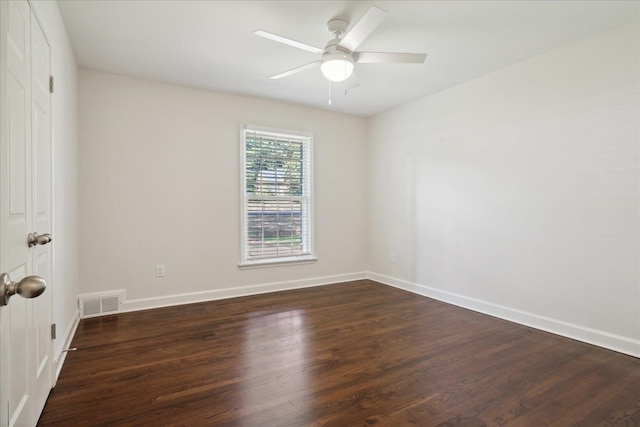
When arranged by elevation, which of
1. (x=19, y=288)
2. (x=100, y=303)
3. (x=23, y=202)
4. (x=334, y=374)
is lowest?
(x=334, y=374)

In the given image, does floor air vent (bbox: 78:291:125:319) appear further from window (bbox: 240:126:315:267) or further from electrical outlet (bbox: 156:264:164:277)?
window (bbox: 240:126:315:267)

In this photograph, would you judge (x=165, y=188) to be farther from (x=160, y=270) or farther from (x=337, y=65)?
(x=337, y=65)

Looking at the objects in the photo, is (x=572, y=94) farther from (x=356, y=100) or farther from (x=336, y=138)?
(x=336, y=138)

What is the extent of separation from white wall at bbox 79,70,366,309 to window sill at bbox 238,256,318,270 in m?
0.06

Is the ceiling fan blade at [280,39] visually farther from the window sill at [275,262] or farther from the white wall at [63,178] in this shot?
the window sill at [275,262]

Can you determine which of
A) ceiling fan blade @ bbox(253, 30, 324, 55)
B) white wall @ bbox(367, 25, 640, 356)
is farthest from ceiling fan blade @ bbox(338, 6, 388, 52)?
white wall @ bbox(367, 25, 640, 356)

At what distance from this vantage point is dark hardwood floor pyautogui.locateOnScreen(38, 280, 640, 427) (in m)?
1.71

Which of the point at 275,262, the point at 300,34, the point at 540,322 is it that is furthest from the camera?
the point at 275,262

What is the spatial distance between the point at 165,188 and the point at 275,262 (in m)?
1.60

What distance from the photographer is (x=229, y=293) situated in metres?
3.93

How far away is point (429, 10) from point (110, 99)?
3.13 meters

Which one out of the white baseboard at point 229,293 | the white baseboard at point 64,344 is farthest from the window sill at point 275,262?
the white baseboard at point 64,344

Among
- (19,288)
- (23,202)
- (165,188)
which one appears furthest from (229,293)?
(19,288)

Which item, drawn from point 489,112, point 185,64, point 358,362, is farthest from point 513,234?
point 185,64
